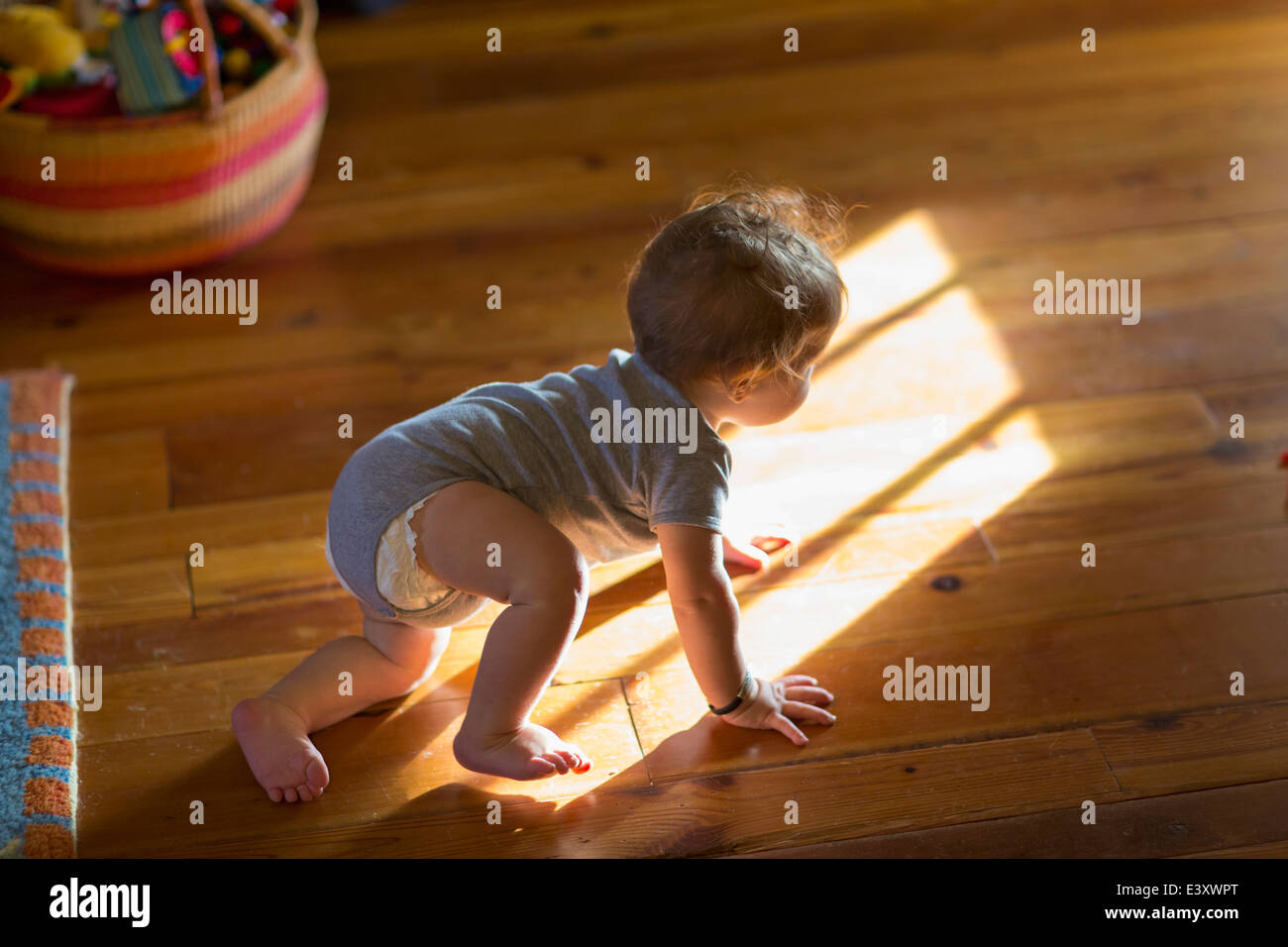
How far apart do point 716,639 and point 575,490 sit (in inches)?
7.7

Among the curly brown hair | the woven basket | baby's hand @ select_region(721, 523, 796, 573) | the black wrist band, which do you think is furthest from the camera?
the woven basket

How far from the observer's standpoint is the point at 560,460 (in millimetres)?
1264

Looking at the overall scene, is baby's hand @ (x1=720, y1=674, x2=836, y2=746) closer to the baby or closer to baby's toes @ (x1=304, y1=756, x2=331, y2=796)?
the baby

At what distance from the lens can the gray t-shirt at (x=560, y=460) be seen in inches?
48.6

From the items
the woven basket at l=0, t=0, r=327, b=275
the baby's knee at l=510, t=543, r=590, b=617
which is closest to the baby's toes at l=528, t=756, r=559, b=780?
the baby's knee at l=510, t=543, r=590, b=617

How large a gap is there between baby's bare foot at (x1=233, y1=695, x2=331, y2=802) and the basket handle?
921mm

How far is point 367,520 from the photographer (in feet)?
4.11

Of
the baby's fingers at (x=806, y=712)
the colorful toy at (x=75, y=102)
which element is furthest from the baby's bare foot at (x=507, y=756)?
the colorful toy at (x=75, y=102)

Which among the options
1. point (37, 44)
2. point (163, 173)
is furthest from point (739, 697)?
point (37, 44)

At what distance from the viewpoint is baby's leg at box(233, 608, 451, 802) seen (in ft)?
4.18

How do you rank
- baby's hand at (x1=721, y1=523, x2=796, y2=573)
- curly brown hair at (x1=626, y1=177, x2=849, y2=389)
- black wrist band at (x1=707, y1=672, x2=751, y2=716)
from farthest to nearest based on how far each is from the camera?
1. baby's hand at (x1=721, y1=523, x2=796, y2=573)
2. black wrist band at (x1=707, y1=672, x2=751, y2=716)
3. curly brown hair at (x1=626, y1=177, x2=849, y2=389)

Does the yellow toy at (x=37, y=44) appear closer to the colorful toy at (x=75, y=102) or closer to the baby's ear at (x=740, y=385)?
the colorful toy at (x=75, y=102)
